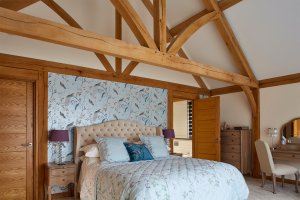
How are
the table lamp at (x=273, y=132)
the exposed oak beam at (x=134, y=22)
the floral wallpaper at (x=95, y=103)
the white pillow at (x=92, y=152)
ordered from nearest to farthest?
the exposed oak beam at (x=134, y=22) → the white pillow at (x=92, y=152) → the floral wallpaper at (x=95, y=103) → the table lamp at (x=273, y=132)

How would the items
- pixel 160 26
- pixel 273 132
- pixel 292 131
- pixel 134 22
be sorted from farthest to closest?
1. pixel 273 132
2. pixel 292 131
3. pixel 160 26
4. pixel 134 22

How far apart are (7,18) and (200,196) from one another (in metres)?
2.94

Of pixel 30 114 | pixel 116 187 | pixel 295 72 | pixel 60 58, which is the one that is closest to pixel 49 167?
pixel 30 114

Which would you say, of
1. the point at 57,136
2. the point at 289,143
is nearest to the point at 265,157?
the point at 289,143

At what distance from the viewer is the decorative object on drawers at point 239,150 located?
239 inches

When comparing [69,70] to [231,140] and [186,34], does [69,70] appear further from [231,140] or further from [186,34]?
[231,140]

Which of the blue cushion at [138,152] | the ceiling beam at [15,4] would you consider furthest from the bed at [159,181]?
the ceiling beam at [15,4]

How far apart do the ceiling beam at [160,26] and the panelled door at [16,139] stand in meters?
2.45

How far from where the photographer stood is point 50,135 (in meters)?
4.12

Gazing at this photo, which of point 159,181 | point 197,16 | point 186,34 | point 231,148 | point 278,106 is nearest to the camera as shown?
point 159,181

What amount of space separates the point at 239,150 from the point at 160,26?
3985 mm

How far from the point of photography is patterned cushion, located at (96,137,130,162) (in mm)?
3965

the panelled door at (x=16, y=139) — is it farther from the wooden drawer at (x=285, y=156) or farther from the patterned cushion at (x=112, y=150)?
the wooden drawer at (x=285, y=156)

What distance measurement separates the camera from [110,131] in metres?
4.95
